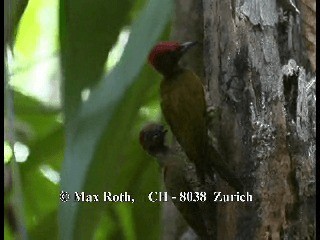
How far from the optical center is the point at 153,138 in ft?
2.16

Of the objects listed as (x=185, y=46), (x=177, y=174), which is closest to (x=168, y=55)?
(x=185, y=46)

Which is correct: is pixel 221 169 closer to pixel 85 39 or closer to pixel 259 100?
pixel 259 100

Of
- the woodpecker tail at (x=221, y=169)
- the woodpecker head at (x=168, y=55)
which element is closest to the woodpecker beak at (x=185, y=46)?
the woodpecker head at (x=168, y=55)

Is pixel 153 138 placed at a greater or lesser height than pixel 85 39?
lesser

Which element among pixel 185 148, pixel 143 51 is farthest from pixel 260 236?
pixel 143 51

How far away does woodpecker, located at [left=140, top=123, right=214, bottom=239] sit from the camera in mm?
659

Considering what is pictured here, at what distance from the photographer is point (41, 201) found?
0.67 metres

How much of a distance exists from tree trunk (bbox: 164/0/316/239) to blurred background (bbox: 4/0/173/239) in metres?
0.06

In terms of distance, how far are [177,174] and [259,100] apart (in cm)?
12

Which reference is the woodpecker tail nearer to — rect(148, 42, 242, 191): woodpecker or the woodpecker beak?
rect(148, 42, 242, 191): woodpecker

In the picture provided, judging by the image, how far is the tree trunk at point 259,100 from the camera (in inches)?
25.6

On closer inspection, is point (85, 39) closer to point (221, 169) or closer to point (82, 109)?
point (82, 109)

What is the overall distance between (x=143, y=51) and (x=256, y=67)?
0.42 feet

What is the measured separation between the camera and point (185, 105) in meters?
0.65
